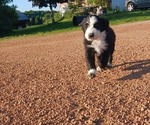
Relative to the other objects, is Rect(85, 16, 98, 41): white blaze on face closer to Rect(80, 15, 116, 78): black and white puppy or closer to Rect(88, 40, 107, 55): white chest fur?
Rect(80, 15, 116, 78): black and white puppy

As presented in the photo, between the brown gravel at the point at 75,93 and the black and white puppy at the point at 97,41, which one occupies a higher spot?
the black and white puppy at the point at 97,41

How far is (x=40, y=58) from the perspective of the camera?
11.1m

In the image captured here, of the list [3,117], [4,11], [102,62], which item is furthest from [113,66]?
[4,11]

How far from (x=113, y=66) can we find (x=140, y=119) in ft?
11.1

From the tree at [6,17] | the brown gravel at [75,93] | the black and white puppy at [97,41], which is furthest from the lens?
the tree at [6,17]

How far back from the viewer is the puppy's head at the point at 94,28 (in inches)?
291

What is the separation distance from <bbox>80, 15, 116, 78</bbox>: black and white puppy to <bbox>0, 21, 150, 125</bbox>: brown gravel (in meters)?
0.21

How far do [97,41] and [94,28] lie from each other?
0.39 meters

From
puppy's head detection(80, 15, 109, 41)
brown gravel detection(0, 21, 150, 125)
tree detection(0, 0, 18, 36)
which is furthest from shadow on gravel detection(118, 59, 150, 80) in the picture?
tree detection(0, 0, 18, 36)

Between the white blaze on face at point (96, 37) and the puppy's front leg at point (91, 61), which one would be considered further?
the puppy's front leg at point (91, 61)

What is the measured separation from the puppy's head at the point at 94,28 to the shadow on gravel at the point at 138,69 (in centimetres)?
82

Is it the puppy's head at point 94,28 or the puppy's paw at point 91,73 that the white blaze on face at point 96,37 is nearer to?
the puppy's head at point 94,28

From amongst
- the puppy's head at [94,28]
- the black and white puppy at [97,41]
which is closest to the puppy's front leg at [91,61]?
the black and white puppy at [97,41]

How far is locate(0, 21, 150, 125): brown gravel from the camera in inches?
223
